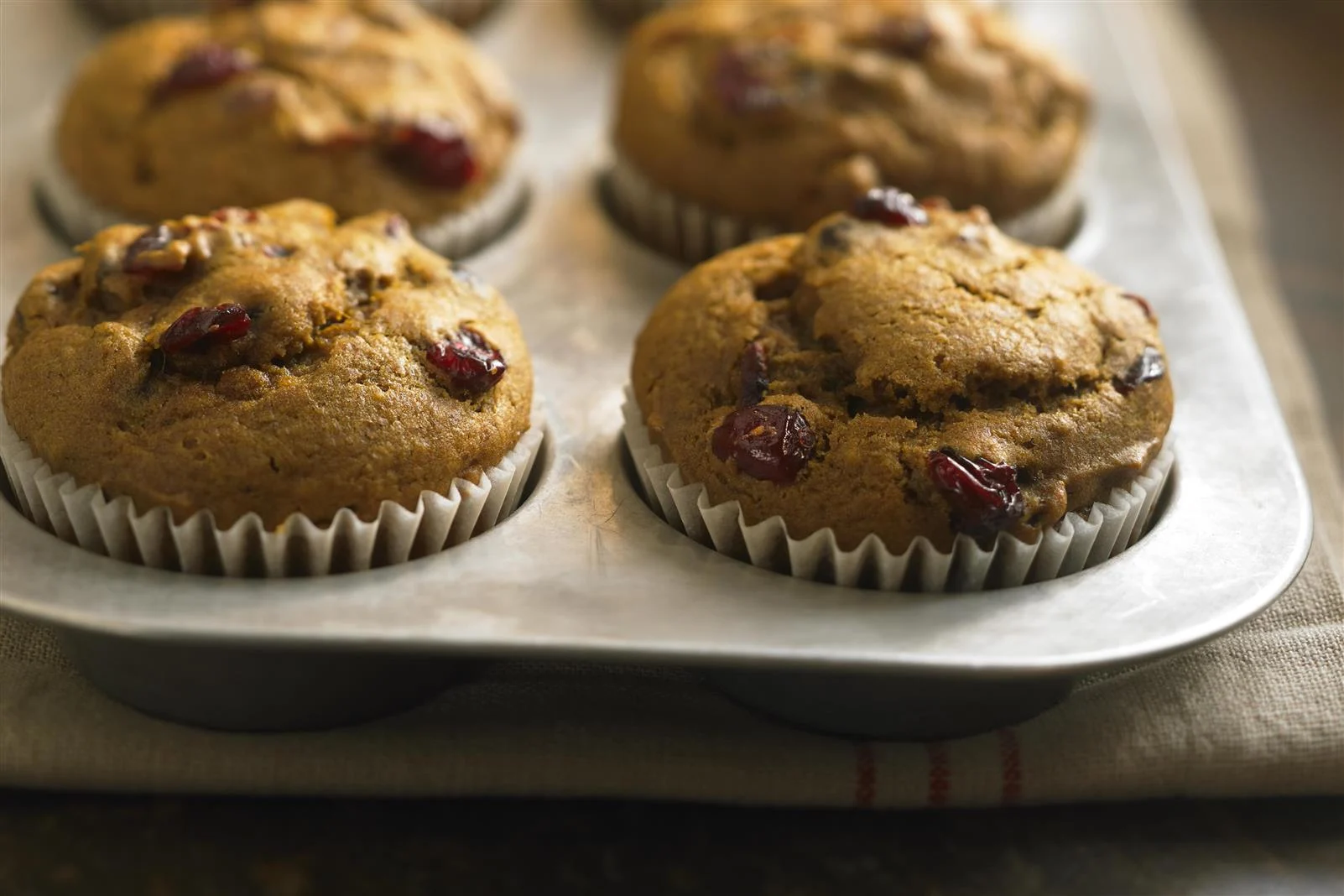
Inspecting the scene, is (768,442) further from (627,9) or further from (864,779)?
(627,9)

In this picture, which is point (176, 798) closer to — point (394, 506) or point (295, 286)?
point (394, 506)

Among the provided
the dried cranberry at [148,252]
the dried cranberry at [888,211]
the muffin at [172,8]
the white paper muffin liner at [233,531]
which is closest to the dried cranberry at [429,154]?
the dried cranberry at [148,252]

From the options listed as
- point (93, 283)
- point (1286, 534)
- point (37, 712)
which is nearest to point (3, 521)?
point (37, 712)

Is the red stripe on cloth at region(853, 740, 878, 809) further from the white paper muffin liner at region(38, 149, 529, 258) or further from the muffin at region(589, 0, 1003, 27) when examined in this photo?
the muffin at region(589, 0, 1003, 27)

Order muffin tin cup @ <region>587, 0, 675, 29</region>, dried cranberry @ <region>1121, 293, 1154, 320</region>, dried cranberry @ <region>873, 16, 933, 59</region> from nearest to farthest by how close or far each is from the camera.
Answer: dried cranberry @ <region>1121, 293, 1154, 320</region> → dried cranberry @ <region>873, 16, 933, 59</region> → muffin tin cup @ <region>587, 0, 675, 29</region>

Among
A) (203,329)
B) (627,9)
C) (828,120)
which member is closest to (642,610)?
(203,329)

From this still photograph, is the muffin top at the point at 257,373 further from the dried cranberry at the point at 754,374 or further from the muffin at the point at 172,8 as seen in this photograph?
the muffin at the point at 172,8

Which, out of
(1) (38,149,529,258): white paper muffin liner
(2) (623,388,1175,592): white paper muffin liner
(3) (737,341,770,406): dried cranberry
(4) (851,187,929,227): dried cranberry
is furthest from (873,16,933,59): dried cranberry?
(2) (623,388,1175,592): white paper muffin liner
